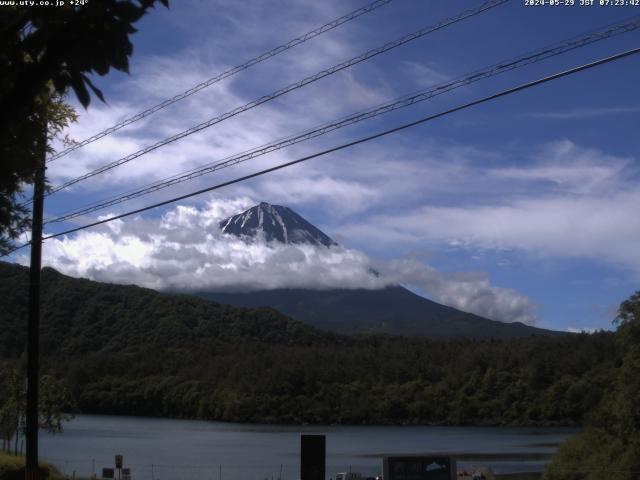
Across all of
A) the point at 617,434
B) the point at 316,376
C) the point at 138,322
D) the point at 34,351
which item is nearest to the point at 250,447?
the point at 617,434

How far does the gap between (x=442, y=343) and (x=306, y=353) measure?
26488mm

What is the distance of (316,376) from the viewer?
413 feet

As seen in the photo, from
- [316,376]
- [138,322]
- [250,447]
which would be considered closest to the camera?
[250,447]

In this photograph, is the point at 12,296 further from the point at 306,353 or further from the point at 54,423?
the point at 306,353

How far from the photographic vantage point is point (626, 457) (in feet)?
126

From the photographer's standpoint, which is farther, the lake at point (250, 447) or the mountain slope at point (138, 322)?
the mountain slope at point (138, 322)

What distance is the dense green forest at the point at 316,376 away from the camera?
112 m

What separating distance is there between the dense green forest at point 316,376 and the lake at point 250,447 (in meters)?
4.41

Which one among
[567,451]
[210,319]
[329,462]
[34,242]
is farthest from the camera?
[210,319]

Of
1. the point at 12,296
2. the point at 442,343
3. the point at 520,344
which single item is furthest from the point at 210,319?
the point at 12,296

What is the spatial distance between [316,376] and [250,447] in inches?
1904

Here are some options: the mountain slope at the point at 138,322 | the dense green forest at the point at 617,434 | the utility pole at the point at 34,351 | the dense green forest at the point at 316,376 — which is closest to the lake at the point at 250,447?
the dense green forest at the point at 316,376

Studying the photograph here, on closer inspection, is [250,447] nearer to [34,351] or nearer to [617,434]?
[617,434]

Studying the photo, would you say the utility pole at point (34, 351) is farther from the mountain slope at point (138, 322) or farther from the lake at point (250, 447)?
the mountain slope at point (138, 322)
